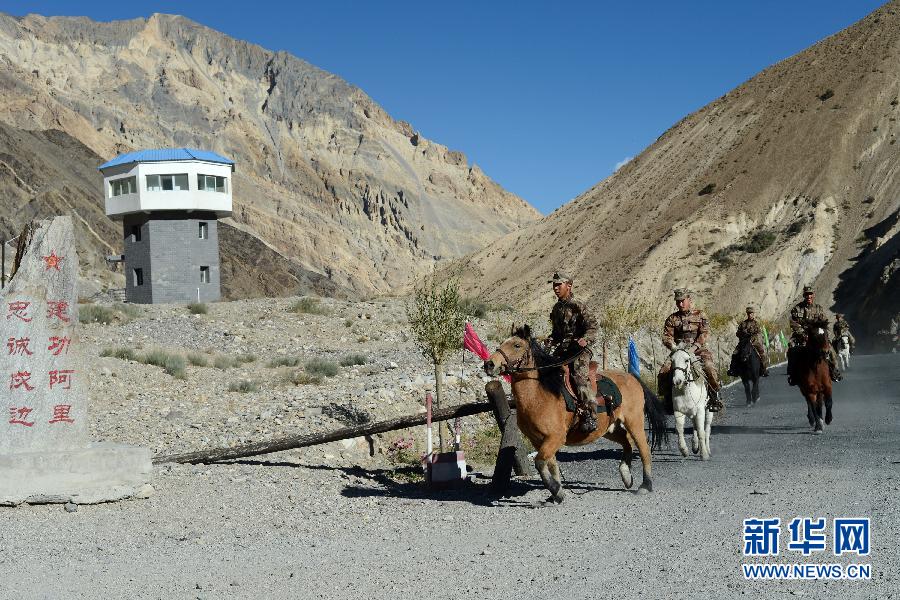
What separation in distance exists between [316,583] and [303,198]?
437 ft

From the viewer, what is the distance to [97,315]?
117 ft

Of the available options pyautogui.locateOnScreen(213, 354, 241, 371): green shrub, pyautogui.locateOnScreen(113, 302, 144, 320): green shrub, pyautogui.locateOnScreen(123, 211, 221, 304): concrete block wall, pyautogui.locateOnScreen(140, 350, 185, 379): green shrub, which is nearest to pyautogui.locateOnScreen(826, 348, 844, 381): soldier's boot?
pyautogui.locateOnScreen(140, 350, 185, 379): green shrub

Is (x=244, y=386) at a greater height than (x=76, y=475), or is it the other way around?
(x=244, y=386)

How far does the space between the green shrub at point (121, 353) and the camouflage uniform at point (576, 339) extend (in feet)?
59.3

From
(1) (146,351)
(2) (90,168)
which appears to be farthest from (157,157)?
(2) (90,168)

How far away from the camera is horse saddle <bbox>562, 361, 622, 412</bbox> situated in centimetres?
980

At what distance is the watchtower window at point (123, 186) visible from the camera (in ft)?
153

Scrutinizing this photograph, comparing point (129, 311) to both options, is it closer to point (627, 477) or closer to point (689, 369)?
point (689, 369)

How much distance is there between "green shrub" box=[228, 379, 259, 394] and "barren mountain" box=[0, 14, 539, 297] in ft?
194

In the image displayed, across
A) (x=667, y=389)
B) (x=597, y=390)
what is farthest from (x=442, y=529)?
(x=667, y=389)

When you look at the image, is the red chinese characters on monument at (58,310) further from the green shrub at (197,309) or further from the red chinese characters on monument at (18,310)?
the green shrub at (197,309)

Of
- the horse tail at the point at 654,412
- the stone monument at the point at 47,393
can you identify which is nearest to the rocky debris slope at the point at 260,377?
the stone monument at the point at 47,393

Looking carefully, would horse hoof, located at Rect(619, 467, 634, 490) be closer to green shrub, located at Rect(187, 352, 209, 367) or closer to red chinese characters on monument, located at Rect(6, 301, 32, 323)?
red chinese characters on monument, located at Rect(6, 301, 32, 323)

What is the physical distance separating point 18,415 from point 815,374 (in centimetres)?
1191
